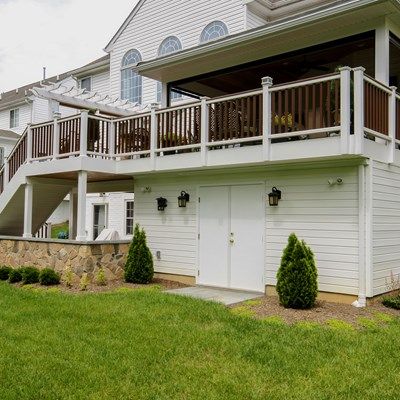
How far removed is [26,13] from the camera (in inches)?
547

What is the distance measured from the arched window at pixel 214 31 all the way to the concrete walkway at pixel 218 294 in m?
9.24

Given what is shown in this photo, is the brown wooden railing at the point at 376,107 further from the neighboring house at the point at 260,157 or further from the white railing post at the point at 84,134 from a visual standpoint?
the white railing post at the point at 84,134

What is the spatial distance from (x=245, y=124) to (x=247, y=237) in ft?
7.36

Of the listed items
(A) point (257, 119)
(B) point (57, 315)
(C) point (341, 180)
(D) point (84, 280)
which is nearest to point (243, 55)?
(A) point (257, 119)

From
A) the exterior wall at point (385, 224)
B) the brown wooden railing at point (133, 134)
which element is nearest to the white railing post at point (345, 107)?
the exterior wall at point (385, 224)

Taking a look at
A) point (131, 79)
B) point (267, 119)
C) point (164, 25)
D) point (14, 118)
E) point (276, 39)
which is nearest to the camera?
point (267, 119)

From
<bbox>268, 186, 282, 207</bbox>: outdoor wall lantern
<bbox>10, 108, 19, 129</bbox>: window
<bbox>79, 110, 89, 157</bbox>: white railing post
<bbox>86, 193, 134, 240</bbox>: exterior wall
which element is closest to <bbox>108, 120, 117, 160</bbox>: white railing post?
<bbox>79, 110, 89, 157</bbox>: white railing post

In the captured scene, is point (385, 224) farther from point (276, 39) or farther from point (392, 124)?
point (276, 39)

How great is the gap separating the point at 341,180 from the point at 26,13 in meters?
10.8

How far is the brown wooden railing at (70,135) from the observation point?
10883mm

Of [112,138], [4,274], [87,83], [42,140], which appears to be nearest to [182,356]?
[112,138]

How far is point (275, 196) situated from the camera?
9031 millimetres

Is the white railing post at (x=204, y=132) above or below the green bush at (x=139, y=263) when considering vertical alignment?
above

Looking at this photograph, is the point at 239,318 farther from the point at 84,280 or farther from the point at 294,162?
the point at 84,280
